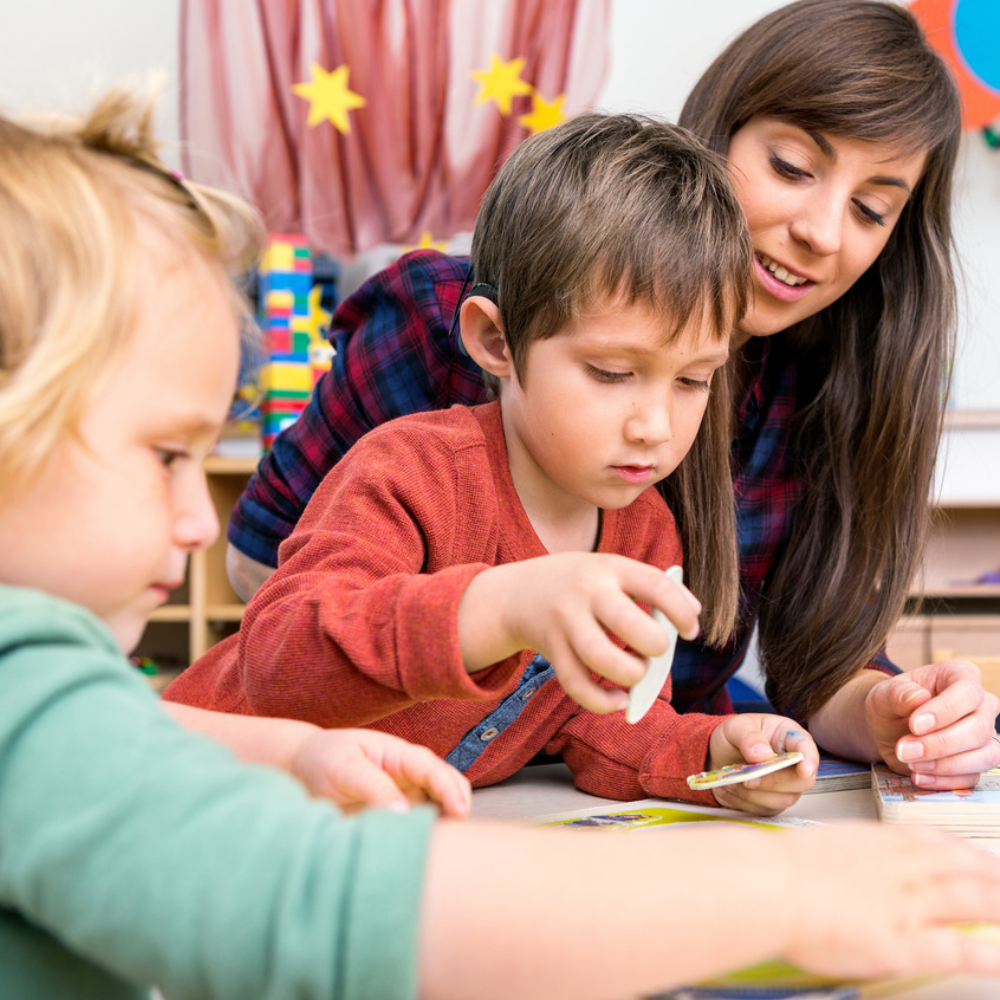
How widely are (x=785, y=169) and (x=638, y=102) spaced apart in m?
2.21

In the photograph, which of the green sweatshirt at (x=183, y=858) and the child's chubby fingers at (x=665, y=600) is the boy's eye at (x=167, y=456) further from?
the child's chubby fingers at (x=665, y=600)

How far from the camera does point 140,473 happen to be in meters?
0.48

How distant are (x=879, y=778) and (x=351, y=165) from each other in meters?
2.42

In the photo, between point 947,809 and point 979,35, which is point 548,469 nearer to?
point 947,809

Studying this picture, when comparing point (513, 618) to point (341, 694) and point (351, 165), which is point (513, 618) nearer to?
point (341, 694)

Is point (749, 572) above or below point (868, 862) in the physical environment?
below

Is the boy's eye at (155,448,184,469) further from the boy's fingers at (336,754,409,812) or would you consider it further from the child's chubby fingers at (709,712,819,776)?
the child's chubby fingers at (709,712,819,776)

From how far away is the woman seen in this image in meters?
1.11

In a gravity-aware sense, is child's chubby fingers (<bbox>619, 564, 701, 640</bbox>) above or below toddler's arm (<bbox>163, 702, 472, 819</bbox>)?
above

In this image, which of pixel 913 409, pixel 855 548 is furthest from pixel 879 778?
pixel 913 409

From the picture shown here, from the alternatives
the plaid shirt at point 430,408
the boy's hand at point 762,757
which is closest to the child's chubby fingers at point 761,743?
the boy's hand at point 762,757

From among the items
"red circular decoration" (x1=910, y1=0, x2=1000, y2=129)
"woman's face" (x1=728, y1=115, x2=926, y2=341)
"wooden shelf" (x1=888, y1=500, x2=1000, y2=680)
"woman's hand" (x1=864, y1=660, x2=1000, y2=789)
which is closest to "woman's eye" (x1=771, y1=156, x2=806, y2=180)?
"woman's face" (x1=728, y1=115, x2=926, y2=341)

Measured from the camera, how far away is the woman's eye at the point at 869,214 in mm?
1144

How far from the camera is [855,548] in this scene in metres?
1.20
